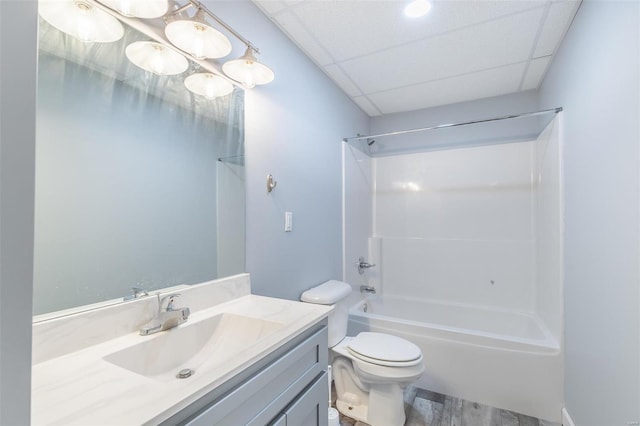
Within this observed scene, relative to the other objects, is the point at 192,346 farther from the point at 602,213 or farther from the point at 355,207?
the point at 355,207

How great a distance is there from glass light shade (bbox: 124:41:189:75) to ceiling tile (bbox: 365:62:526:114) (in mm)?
1855

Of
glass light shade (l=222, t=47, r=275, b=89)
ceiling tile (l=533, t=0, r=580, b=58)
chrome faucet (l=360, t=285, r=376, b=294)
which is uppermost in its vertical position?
ceiling tile (l=533, t=0, r=580, b=58)

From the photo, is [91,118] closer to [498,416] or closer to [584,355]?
[584,355]

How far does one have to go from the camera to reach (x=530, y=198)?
2566 millimetres

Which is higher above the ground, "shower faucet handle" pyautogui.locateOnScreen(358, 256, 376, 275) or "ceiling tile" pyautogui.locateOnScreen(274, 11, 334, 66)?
"ceiling tile" pyautogui.locateOnScreen(274, 11, 334, 66)

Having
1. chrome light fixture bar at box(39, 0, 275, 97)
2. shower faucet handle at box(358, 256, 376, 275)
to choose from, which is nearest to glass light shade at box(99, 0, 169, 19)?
chrome light fixture bar at box(39, 0, 275, 97)

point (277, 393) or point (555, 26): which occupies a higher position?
point (555, 26)

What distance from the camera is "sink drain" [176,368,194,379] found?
0.96 m

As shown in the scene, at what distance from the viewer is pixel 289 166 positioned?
5.86ft

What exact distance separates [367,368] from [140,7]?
6.40ft

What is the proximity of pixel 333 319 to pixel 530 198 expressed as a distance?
208 cm

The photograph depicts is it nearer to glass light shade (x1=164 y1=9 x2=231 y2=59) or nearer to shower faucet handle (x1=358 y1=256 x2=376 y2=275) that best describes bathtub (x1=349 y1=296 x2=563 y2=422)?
shower faucet handle (x1=358 y1=256 x2=376 y2=275)

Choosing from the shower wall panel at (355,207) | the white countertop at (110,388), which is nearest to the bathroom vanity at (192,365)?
the white countertop at (110,388)

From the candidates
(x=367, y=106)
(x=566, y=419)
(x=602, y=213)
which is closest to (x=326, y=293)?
(x=602, y=213)
